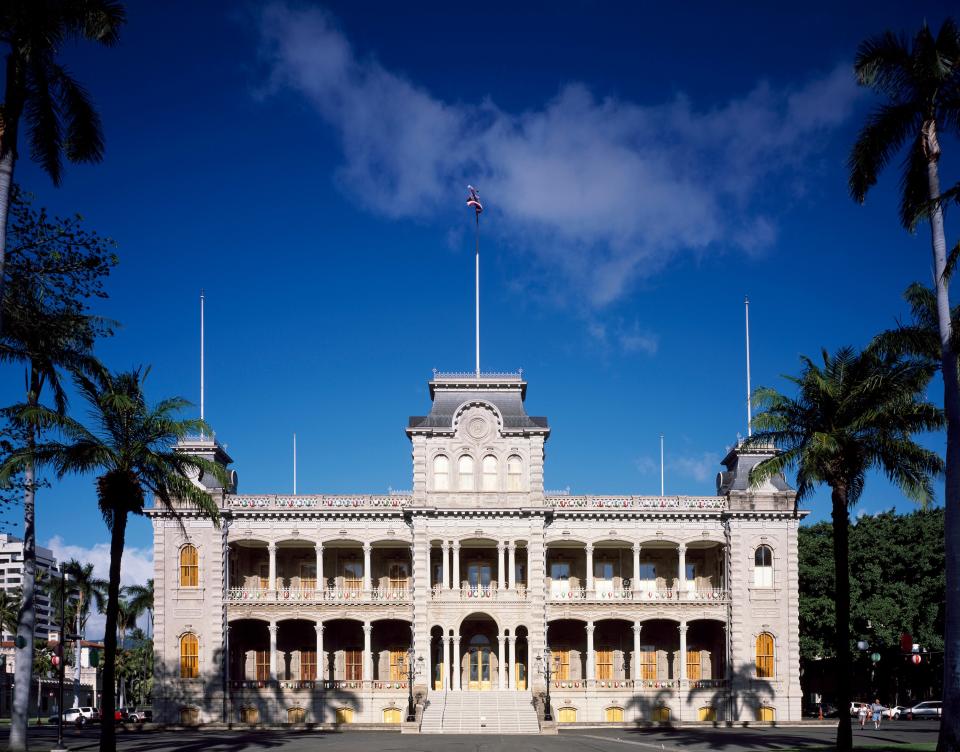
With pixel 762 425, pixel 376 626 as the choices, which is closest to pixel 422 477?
pixel 376 626

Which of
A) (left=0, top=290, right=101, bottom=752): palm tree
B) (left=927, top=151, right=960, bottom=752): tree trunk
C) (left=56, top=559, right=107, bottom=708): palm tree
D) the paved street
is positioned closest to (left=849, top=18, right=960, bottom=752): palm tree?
(left=927, top=151, right=960, bottom=752): tree trunk

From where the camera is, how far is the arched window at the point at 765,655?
62.0m

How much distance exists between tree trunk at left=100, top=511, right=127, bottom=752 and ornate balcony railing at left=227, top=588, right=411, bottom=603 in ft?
Result: 81.2

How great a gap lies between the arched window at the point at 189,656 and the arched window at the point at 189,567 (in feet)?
9.01

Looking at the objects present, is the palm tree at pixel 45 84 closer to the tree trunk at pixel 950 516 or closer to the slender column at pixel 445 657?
the tree trunk at pixel 950 516

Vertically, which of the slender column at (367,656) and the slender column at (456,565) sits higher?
the slender column at (456,565)

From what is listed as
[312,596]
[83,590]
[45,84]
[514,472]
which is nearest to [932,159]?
[45,84]

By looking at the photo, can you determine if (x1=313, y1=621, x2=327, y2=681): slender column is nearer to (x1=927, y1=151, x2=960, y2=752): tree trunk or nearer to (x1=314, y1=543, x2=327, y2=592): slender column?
(x1=314, y1=543, x2=327, y2=592): slender column

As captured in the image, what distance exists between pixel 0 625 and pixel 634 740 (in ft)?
195

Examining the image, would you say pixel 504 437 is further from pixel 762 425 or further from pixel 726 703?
pixel 762 425

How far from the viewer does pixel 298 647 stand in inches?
2574

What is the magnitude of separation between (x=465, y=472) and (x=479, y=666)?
10.9m

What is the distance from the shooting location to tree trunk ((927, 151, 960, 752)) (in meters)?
29.2

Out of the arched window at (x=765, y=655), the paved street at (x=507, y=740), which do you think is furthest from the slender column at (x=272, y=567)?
the arched window at (x=765, y=655)
